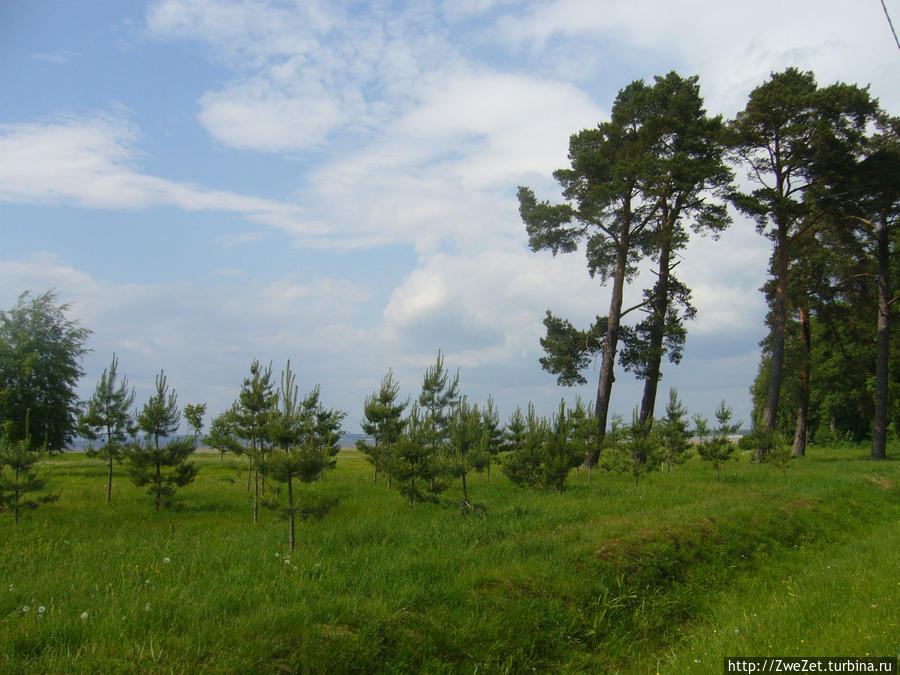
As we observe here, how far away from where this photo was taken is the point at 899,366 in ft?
125

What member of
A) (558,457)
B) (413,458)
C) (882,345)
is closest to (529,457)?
(558,457)

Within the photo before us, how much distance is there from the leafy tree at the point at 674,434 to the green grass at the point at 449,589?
8974mm

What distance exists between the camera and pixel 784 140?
2772 centimetres

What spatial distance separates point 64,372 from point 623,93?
3595 centimetres

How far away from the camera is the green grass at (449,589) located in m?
5.60

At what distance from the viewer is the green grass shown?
5.60 m

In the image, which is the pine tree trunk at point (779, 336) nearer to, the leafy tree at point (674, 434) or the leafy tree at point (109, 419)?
the leafy tree at point (674, 434)

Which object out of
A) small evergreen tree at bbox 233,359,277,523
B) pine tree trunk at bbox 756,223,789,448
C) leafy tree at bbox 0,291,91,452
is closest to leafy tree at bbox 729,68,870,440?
pine tree trunk at bbox 756,223,789,448

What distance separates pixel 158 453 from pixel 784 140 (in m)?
31.3

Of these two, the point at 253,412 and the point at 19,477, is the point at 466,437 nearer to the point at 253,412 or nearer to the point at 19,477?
the point at 253,412

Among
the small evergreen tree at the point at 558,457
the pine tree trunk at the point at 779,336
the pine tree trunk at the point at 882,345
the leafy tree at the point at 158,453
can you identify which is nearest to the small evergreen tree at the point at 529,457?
the small evergreen tree at the point at 558,457

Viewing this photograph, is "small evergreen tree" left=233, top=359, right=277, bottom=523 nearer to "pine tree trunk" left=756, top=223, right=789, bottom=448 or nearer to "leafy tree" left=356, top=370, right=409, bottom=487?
"leafy tree" left=356, top=370, right=409, bottom=487

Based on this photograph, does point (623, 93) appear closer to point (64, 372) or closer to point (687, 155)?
point (687, 155)

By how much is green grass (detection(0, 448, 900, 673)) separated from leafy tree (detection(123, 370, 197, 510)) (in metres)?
1.18
